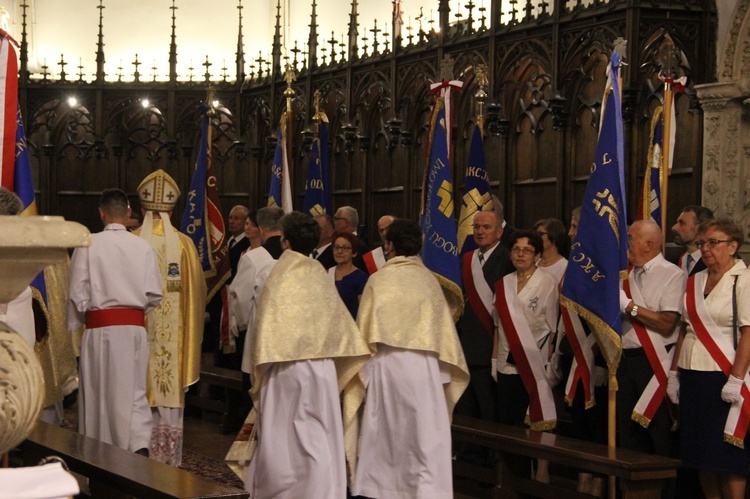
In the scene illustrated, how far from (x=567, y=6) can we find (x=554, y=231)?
11.1 feet

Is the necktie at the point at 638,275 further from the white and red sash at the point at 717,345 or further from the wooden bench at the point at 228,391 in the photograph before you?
the wooden bench at the point at 228,391

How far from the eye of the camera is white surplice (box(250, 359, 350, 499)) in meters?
6.12

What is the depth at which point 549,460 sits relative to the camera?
6176 mm

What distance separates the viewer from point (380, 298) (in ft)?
21.0

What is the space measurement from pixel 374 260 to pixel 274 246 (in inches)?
32.7

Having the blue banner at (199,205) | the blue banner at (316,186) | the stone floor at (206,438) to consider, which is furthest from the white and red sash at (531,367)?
the blue banner at (199,205)

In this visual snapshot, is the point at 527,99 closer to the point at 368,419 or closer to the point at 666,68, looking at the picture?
the point at 666,68

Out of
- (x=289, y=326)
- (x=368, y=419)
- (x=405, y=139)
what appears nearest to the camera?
(x=289, y=326)

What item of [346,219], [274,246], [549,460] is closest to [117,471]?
[549,460]

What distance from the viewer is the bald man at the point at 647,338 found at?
6562 mm

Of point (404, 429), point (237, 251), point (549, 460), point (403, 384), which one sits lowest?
point (549, 460)

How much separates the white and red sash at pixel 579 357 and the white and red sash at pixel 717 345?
853 mm

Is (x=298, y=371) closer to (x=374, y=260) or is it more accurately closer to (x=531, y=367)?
(x=531, y=367)

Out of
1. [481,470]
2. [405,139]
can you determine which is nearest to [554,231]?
[481,470]
